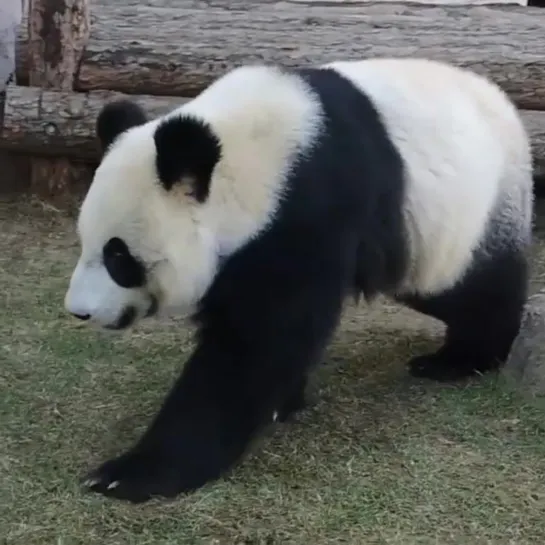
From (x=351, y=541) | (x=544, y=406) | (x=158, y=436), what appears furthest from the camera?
(x=544, y=406)

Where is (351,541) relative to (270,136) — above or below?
below

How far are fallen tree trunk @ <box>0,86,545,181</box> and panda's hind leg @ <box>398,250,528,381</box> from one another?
201 cm

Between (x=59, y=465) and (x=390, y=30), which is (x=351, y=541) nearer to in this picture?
(x=59, y=465)

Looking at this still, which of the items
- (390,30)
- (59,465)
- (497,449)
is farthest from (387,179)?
(390,30)

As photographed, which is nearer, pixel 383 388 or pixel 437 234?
pixel 437 234

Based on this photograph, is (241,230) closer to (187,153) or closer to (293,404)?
(187,153)

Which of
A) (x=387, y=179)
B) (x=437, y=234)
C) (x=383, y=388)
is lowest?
(x=383, y=388)

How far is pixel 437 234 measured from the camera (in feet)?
11.8

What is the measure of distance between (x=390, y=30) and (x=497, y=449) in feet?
10.2

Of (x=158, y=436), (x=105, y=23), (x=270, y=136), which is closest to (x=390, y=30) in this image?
(x=105, y=23)

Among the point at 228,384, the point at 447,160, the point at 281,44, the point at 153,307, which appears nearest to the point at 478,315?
the point at 447,160

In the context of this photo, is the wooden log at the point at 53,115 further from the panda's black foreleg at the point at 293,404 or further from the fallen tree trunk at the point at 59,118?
the panda's black foreleg at the point at 293,404

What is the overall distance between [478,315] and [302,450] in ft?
3.10

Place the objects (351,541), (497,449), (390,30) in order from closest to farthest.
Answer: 1. (351,541)
2. (497,449)
3. (390,30)
